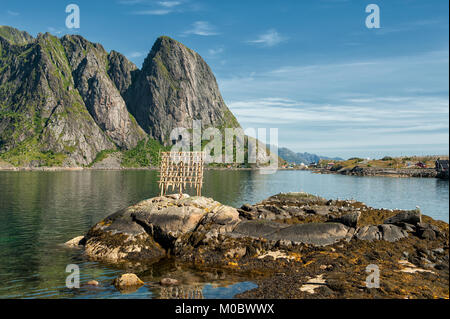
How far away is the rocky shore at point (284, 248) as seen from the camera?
64.0 feet

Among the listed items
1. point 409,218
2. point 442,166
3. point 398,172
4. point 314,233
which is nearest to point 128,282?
point 314,233

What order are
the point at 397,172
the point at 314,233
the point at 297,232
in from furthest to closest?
the point at 397,172
the point at 297,232
the point at 314,233

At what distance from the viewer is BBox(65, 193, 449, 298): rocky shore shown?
19.5 meters

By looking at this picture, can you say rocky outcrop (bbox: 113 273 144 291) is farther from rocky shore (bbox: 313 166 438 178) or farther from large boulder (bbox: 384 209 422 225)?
rocky shore (bbox: 313 166 438 178)

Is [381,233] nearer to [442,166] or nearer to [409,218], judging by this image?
[409,218]

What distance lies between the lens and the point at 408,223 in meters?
30.6

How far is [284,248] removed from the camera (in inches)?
1072

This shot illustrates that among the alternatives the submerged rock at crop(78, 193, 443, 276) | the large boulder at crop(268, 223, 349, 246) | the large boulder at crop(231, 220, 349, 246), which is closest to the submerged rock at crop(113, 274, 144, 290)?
the submerged rock at crop(78, 193, 443, 276)

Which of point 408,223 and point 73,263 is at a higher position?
point 408,223

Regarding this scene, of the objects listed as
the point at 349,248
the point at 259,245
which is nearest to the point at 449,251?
the point at 349,248

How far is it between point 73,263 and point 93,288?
704cm

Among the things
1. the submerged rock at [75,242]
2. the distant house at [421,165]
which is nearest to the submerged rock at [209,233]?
the submerged rock at [75,242]

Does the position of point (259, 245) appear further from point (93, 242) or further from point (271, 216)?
point (93, 242)

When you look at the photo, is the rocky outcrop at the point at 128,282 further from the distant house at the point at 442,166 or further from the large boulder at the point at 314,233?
the distant house at the point at 442,166
